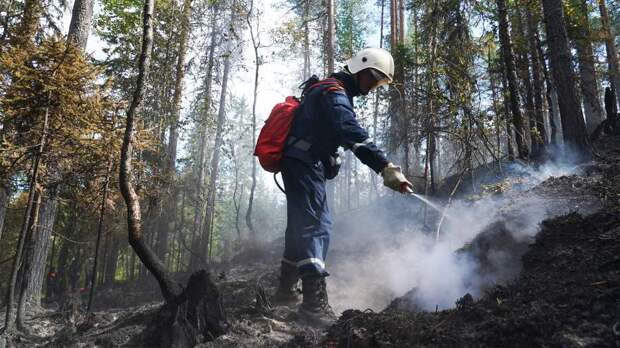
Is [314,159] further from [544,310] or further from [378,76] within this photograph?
[544,310]

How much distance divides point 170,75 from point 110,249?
12.6 metres

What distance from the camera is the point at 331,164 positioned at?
400cm

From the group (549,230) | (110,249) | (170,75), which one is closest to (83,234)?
(110,249)

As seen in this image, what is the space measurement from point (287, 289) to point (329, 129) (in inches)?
68.1

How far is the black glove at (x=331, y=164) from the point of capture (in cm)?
397

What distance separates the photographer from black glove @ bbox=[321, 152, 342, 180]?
3.97 m

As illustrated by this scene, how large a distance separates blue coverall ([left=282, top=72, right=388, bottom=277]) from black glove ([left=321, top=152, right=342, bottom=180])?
2cm

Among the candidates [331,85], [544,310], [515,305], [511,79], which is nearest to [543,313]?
[544,310]

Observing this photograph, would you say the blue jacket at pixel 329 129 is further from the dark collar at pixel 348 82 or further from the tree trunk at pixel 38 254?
the tree trunk at pixel 38 254

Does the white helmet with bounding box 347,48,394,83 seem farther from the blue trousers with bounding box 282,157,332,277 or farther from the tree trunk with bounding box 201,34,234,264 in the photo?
the tree trunk with bounding box 201,34,234,264

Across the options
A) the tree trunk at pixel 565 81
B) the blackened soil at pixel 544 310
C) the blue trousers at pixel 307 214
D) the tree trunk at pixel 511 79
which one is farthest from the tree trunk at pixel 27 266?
the tree trunk at pixel 565 81

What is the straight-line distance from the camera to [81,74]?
6.25m

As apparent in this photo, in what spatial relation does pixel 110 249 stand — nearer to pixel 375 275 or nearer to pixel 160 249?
pixel 160 249

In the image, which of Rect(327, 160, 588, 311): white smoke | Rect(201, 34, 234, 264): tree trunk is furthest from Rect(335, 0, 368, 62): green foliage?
Rect(327, 160, 588, 311): white smoke
